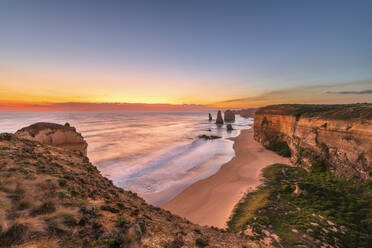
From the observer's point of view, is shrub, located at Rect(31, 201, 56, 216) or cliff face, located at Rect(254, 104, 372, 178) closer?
shrub, located at Rect(31, 201, 56, 216)

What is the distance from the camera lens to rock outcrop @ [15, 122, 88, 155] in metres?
12.6

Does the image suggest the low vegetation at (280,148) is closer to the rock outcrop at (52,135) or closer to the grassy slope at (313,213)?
the grassy slope at (313,213)

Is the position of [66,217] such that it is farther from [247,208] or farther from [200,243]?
[247,208]

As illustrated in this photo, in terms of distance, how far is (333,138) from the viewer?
50.9 ft

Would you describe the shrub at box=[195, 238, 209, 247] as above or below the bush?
below

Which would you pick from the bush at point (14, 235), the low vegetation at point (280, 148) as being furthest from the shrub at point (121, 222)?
the low vegetation at point (280, 148)

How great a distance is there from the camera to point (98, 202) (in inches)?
206

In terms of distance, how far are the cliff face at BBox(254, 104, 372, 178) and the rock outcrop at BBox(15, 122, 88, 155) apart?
85.2ft

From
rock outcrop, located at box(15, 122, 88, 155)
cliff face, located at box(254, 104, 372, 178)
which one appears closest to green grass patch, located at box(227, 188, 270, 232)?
cliff face, located at box(254, 104, 372, 178)

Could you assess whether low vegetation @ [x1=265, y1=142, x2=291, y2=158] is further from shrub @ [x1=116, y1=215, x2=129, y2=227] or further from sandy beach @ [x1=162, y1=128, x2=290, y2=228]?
shrub @ [x1=116, y1=215, x2=129, y2=227]

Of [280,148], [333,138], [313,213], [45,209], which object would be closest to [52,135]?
[45,209]

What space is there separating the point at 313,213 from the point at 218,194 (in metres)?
7.19

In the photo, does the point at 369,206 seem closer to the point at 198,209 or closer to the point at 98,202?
the point at 198,209

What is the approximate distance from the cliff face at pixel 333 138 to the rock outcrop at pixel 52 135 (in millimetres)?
25962
